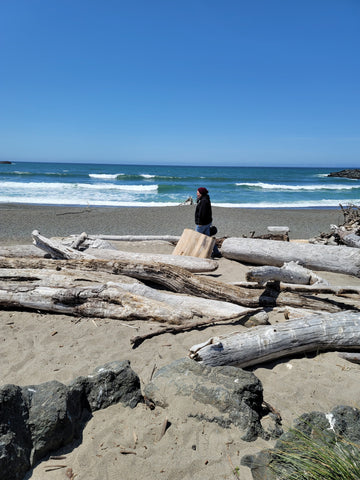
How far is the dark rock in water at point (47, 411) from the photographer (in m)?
2.49

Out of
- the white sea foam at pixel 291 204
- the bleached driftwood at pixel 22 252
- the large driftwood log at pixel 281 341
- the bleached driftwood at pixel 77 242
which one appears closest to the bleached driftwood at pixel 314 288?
the large driftwood log at pixel 281 341

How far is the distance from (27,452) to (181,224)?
1341 centimetres

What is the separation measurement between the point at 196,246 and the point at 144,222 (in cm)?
848

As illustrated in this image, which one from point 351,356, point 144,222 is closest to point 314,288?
point 351,356

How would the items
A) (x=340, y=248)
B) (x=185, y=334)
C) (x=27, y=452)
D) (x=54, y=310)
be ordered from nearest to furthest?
(x=27, y=452)
(x=185, y=334)
(x=54, y=310)
(x=340, y=248)

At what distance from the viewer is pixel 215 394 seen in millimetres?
3057

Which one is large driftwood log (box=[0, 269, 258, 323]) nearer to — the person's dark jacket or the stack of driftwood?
the stack of driftwood

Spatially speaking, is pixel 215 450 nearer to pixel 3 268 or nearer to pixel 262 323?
pixel 262 323

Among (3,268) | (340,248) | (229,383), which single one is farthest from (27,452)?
(340,248)

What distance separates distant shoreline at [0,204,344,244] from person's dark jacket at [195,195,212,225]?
12.2 feet

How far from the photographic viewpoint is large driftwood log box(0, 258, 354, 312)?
5035mm

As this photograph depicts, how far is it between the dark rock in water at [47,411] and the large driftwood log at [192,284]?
225cm

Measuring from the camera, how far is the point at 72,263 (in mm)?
5871

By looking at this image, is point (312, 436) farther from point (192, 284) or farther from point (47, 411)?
point (192, 284)
